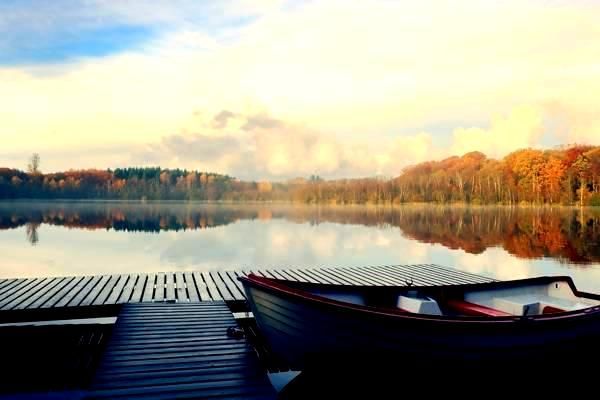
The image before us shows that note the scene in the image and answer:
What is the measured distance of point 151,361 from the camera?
17.3 ft

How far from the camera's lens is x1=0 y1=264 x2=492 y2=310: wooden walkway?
816 cm

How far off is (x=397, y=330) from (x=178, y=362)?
7.13 feet

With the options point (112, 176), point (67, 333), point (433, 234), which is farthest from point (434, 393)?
point (112, 176)

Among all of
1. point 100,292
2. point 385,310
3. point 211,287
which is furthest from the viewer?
point 211,287

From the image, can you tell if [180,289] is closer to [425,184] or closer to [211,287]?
[211,287]

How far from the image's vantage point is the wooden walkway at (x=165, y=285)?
8.16 metres

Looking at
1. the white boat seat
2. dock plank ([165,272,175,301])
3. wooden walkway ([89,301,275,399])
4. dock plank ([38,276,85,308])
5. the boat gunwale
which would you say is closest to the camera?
wooden walkway ([89,301,275,399])

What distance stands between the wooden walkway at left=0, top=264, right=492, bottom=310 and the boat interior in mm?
835

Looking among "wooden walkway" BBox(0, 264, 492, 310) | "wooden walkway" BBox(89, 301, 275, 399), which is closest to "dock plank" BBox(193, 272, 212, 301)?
"wooden walkway" BBox(0, 264, 492, 310)

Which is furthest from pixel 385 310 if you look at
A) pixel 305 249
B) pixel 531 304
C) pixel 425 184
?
pixel 425 184

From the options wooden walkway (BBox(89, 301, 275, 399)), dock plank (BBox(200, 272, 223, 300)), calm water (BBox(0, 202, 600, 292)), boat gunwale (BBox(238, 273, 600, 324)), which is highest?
boat gunwale (BBox(238, 273, 600, 324))

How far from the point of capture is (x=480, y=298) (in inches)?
285

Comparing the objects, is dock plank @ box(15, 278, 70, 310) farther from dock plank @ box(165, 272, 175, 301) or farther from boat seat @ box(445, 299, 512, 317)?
boat seat @ box(445, 299, 512, 317)

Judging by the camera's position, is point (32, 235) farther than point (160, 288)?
Yes
